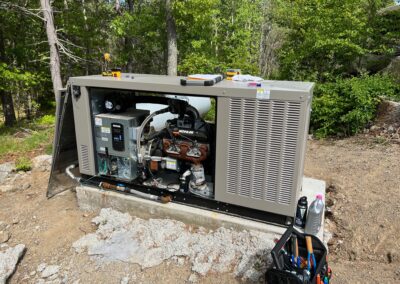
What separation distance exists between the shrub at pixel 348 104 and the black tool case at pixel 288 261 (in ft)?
15.1

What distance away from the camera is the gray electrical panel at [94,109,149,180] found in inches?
117

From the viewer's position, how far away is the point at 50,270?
2.51 metres

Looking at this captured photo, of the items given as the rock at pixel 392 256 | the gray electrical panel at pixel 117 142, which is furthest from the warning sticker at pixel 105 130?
the rock at pixel 392 256

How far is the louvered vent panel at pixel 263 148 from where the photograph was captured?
7.50 ft

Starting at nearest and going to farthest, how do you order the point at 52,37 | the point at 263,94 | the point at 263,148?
the point at 263,94, the point at 263,148, the point at 52,37

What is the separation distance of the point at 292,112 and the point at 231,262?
1317 millimetres

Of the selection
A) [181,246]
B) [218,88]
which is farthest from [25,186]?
[218,88]

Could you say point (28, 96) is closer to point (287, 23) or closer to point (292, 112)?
point (287, 23)

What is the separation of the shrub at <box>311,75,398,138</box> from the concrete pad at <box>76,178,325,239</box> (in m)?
3.48

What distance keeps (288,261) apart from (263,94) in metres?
1.22

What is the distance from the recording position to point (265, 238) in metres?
2.55

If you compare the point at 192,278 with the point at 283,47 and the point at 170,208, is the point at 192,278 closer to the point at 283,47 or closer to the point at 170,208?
the point at 170,208

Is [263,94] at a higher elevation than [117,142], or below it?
higher

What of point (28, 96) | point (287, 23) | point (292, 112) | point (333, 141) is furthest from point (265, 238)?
point (28, 96)
